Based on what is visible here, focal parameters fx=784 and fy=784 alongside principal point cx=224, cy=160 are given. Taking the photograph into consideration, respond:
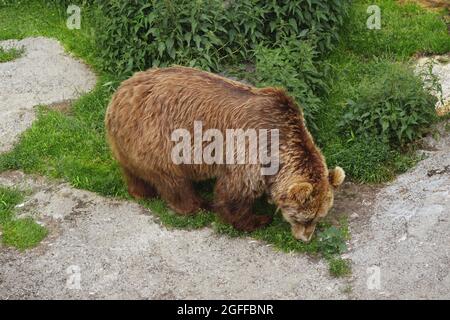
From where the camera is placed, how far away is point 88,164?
31.6 ft

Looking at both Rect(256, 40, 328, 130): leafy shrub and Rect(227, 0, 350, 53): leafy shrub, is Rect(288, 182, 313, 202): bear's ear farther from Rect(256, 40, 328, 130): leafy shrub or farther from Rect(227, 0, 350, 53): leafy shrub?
Rect(227, 0, 350, 53): leafy shrub

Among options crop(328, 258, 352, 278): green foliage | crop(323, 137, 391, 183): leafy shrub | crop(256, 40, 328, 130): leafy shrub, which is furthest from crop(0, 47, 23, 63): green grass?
crop(328, 258, 352, 278): green foliage

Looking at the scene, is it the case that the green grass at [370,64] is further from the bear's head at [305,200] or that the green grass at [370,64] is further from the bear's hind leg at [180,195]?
the bear's hind leg at [180,195]

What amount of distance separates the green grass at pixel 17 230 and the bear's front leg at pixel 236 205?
195 cm

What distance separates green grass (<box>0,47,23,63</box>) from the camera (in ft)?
39.7

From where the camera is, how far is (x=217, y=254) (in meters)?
8.11

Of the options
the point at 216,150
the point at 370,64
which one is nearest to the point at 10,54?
the point at 216,150

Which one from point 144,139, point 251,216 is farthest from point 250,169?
point 144,139

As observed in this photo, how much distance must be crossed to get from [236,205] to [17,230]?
2409 millimetres

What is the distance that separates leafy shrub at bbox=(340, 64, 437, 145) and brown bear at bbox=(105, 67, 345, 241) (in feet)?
5.43

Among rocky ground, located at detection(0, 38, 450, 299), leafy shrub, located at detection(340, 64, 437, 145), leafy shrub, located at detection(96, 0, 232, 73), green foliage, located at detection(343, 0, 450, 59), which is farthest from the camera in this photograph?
green foliage, located at detection(343, 0, 450, 59)

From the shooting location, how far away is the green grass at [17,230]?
836 centimetres

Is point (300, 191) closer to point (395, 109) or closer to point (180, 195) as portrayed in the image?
point (180, 195)

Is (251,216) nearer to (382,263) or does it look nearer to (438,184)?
(382,263)
